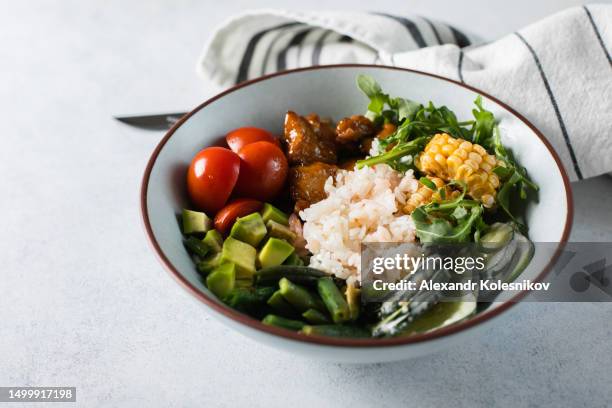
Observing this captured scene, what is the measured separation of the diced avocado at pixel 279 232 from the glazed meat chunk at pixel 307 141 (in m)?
0.41

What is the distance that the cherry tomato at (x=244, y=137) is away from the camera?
2604mm

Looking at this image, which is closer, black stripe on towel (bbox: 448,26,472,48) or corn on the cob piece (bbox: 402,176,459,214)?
corn on the cob piece (bbox: 402,176,459,214)

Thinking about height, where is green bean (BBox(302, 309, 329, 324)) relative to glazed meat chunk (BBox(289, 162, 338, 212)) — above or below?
below

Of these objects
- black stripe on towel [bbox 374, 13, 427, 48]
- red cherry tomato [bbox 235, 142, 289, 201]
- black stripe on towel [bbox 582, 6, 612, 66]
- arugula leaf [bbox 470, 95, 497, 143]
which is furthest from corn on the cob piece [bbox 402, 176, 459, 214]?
black stripe on towel [bbox 374, 13, 427, 48]

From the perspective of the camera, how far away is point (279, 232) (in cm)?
229

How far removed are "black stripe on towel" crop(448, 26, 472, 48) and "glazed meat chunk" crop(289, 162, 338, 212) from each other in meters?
1.25

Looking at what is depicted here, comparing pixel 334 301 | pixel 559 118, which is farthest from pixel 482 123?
pixel 334 301

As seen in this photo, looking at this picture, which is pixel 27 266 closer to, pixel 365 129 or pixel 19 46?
pixel 365 129

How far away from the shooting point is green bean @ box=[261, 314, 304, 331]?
1.90 metres

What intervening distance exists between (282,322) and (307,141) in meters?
0.92

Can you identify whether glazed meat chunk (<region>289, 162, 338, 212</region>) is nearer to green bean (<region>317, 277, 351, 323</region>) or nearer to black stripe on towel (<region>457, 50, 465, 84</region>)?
green bean (<region>317, 277, 351, 323</region>)

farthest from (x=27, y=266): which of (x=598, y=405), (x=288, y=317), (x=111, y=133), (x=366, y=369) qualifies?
(x=598, y=405)

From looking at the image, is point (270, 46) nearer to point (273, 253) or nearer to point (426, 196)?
point (426, 196)

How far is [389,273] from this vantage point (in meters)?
2.14
